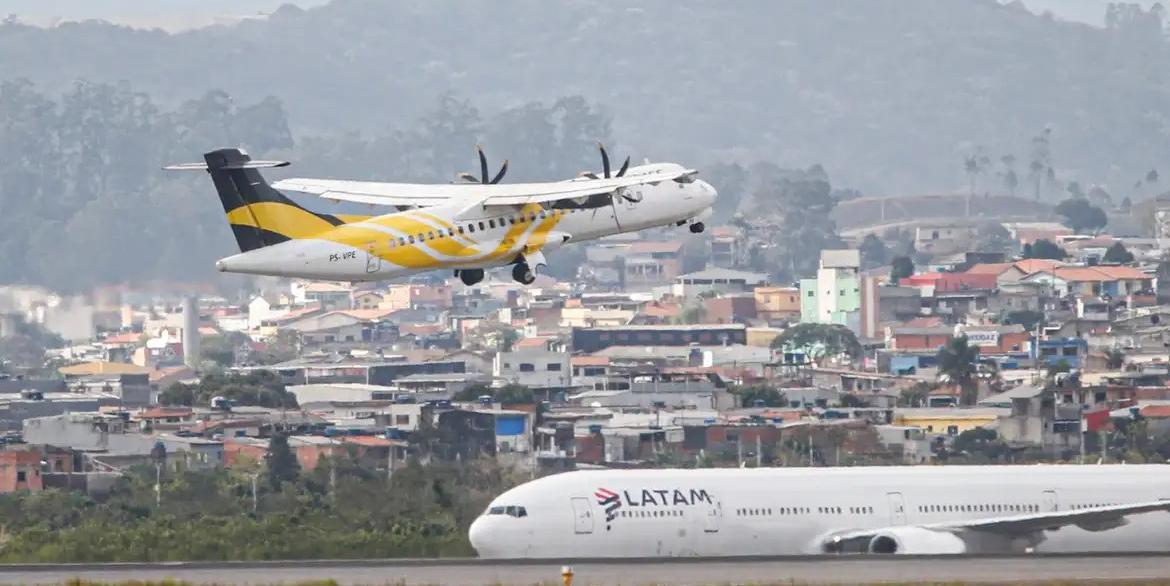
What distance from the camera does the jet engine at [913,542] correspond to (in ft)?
201

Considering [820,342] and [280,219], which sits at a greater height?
[280,219]

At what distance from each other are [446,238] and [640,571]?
11.2 metres

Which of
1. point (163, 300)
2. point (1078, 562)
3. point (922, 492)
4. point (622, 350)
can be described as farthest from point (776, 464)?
point (163, 300)

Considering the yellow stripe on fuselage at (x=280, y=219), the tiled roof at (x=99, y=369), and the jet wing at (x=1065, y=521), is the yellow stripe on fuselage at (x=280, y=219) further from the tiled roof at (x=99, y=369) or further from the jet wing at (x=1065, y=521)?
the tiled roof at (x=99, y=369)

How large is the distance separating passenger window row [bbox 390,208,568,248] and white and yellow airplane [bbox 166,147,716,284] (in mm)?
20

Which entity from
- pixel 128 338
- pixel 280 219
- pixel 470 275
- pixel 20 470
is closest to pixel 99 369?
pixel 128 338

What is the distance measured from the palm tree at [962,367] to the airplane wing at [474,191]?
238ft

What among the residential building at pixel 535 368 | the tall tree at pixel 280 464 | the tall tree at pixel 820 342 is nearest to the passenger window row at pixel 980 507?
the tall tree at pixel 280 464

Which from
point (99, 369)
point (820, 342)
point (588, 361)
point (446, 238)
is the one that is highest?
point (446, 238)

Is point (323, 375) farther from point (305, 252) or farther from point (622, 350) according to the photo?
point (305, 252)

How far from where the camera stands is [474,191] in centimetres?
6519

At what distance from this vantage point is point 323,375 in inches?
6442

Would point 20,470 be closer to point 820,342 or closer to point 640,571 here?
point 640,571

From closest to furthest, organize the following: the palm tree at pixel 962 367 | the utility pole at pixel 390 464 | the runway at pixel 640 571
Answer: the runway at pixel 640 571 → the utility pole at pixel 390 464 → the palm tree at pixel 962 367
